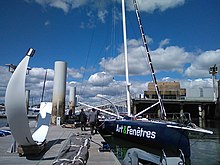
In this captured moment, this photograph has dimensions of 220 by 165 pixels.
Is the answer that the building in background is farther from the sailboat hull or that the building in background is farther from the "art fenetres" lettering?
the sailboat hull

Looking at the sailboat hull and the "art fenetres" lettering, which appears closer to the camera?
the sailboat hull

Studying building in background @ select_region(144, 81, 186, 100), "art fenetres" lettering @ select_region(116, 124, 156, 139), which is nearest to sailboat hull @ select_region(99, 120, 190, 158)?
"art fenetres" lettering @ select_region(116, 124, 156, 139)

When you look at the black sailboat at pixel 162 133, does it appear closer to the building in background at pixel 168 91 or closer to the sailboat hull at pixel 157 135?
the sailboat hull at pixel 157 135

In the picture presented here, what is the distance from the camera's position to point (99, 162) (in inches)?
332

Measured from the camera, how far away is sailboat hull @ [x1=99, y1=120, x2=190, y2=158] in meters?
12.3

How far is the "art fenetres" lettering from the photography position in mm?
13214

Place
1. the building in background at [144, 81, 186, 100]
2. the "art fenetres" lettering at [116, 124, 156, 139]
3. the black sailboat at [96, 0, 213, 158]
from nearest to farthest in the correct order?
the black sailboat at [96, 0, 213, 158] → the "art fenetres" lettering at [116, 124, 156, 139] → the building in background at [144, 81, 186, 100]

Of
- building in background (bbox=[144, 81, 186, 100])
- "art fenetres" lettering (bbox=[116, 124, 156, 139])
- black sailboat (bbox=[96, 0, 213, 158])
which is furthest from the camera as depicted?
building in background (bbox=[144, 81, 186, 100])

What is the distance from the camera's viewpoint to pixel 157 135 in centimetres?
1285

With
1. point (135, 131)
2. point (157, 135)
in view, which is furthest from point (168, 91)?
point (157, 135)

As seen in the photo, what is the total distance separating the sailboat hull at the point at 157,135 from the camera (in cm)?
1234

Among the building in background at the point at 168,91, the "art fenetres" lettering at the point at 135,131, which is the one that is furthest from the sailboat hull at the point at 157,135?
the building in background at the point at 168,91

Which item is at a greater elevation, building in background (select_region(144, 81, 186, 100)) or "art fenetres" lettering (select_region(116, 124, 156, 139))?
building in background (select_region(144, 81, 186, 100))

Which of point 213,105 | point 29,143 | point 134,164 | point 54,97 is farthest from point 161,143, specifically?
point 213,105
